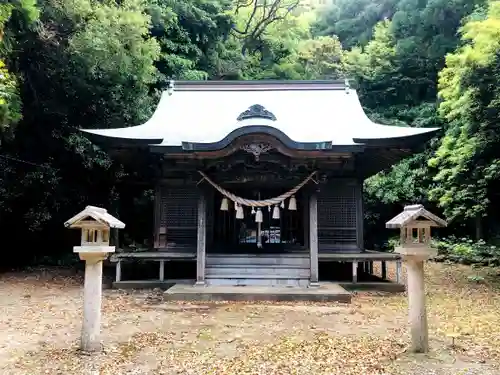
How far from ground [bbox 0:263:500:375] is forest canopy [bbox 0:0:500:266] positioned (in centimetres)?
376

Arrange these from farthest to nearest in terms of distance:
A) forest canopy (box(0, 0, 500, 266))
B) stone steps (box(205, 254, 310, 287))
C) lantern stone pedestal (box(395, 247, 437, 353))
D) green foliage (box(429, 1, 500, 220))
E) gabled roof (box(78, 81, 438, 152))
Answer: forest canopy (box(0, 0, 500, 266)) < green foliage (box(429, 1, 500, 220)) < stone steps (box(205, 254, 310, 287)) < gabled roof (box(78, 81, 438, 152)) < lantern stone pedestal (box(395, 247, 437, 353))

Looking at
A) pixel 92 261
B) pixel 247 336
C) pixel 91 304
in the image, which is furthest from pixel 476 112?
pixel 91 304

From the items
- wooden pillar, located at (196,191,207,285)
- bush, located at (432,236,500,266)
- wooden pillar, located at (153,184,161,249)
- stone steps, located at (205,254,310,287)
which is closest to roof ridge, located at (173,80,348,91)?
wooden pillar, located at (153,184,161,249)

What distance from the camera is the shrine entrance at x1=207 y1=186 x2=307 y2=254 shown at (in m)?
11.2

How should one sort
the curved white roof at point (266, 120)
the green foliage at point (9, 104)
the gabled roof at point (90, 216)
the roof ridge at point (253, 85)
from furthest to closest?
the roof ridge at point (253, 85), the curved white roof at point (266, 120), the green foliage at point (9, 104), the gabled roof at point (90, 216)

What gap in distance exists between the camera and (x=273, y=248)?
11266mm

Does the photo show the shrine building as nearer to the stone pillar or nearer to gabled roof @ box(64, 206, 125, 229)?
gabled roof @ box(64, 206, 125, 229)

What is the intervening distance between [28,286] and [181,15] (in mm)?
13148

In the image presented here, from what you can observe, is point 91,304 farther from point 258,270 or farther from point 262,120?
point 262,120

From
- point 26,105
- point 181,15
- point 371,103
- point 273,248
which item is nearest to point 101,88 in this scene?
point 26,105

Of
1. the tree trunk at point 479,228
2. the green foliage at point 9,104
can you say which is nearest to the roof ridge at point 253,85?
the green foliage at point 9,104

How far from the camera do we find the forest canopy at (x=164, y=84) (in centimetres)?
1048

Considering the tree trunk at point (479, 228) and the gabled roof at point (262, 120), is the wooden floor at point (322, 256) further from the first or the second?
the tree trunk at point (479, 228)

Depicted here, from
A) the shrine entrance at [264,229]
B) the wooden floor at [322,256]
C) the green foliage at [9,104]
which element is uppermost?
the green foliage at [9,104]
